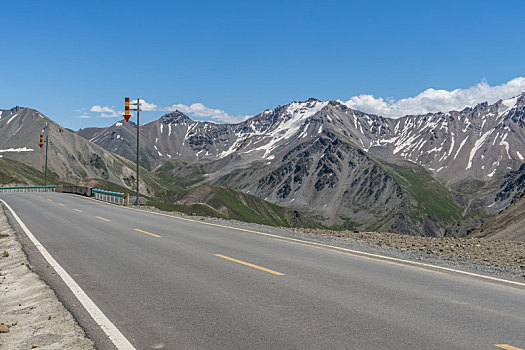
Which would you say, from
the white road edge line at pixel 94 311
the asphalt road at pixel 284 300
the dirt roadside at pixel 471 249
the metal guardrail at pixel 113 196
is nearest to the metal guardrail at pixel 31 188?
the metal guardrail at pixel 113 196

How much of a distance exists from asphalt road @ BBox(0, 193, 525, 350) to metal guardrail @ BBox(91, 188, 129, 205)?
2323 centimetres

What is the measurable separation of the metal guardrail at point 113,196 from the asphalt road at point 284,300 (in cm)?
2323

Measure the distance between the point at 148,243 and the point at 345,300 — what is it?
8639 millimetres

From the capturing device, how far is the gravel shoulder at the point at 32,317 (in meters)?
5.74

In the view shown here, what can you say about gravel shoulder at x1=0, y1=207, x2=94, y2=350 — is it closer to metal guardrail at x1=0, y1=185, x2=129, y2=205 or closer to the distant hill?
metal guardrail at x1=0, y1=185, x2=129, y2=205

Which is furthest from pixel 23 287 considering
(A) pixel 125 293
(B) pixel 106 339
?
(B) pixel 106 339

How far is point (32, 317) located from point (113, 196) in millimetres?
33581

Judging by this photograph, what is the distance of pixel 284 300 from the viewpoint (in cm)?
751

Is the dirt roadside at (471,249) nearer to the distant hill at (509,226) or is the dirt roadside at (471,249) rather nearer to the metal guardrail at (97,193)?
the distant hill at (509,226)

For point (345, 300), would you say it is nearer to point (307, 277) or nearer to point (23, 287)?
point (307, 277)

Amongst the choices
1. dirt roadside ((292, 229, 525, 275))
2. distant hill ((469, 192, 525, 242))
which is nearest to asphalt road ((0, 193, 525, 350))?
dirt roadside ((292, 229, 525, 275))

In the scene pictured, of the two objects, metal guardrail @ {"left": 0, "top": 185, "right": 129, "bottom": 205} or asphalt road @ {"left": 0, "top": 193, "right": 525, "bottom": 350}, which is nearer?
asphalt road @ {"left": 0, "top": 193, "right": 525, "bottom": 350}

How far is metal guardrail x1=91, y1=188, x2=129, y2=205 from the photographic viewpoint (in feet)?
119

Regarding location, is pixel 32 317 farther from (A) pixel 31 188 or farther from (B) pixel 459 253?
(A) pixel 31 188
